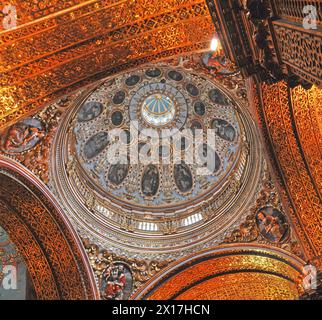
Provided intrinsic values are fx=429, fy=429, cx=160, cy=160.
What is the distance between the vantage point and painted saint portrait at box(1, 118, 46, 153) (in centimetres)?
1251

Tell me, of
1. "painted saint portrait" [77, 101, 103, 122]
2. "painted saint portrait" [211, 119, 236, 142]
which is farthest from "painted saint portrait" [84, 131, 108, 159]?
"painted saint portrait" [211, 119, 236, 142]

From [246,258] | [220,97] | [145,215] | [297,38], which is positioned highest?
[220,97]

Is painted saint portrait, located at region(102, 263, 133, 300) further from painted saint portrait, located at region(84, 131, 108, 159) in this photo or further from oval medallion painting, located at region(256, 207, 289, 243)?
painted saint portrait, located at region(84, 131, 108, 159)

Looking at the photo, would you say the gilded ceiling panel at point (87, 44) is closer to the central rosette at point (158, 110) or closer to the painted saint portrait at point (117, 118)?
the painted saint portrait at point (117, 118)

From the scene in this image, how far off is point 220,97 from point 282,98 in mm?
6483

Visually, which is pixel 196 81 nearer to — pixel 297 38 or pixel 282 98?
pixel 282 98

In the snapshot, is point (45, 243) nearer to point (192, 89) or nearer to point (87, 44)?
point (87, 44)

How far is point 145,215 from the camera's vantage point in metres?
16.6

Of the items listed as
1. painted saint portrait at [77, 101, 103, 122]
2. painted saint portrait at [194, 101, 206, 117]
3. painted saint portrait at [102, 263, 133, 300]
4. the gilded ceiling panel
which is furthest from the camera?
painted saint portrait at [194, 101, 206, 117]

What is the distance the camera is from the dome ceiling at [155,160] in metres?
14.9

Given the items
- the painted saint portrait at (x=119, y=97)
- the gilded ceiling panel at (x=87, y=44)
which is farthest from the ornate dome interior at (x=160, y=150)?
the painted saint portrait at (x=119, y=97)

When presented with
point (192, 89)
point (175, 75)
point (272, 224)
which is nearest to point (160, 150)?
point (192, 89)

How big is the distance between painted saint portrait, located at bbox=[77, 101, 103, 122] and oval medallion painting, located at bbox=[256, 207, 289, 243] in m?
7.70

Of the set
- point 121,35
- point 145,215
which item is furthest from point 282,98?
point 145,215
